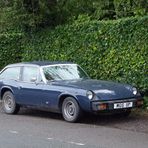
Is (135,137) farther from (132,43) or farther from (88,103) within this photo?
(132,43)

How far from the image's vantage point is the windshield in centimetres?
1338

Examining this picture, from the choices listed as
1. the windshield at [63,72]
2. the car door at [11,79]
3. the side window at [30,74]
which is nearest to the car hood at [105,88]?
the windshield at [63,72]

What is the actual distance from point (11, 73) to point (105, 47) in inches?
122

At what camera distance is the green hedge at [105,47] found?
14.4 metres

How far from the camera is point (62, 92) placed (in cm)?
1234

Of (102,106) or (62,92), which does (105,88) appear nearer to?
(102,106)

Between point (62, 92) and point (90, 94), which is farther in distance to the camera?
point (62, 92)

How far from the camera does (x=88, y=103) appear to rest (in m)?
11.7

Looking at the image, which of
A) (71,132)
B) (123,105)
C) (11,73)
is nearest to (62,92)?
(123,105)

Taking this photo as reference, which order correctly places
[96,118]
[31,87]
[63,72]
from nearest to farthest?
[96,118], [31,87], [63,72]

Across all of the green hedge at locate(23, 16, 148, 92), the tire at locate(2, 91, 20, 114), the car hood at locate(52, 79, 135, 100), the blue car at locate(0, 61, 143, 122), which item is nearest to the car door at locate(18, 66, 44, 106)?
the blue car at locate(0, 61, 143, 122)

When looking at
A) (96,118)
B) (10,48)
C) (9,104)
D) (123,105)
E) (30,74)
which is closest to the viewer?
(123,105)

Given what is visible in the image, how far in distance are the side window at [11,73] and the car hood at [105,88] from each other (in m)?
1.74

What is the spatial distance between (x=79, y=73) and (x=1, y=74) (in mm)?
2488
